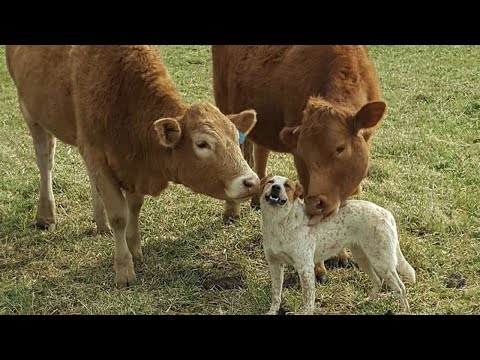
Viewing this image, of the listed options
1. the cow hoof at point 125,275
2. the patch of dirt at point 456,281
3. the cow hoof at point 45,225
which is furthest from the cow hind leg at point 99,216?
the patch of dirt at point 456,281

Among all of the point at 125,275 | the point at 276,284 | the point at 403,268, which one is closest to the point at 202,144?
the point at 276,284

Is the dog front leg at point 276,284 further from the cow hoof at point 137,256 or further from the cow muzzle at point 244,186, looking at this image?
the cow hoof at point 137,256

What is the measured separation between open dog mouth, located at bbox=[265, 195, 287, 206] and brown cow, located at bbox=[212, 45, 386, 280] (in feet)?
0.67

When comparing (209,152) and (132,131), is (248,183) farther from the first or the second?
(132,131)

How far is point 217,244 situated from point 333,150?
76.3 inches

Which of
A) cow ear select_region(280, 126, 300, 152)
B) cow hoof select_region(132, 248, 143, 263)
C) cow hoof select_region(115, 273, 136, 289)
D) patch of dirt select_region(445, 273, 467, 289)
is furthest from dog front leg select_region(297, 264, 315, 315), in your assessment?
cow hoof select_region(132, 248, 143, 263)

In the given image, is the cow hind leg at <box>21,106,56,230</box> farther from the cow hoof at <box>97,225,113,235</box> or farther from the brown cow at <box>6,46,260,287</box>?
the brown cow at <box>6,46,260,287</box>

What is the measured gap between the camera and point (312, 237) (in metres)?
4.65

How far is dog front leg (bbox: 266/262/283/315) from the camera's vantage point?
479cm

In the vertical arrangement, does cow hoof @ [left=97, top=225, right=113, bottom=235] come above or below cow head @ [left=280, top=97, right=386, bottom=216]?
below

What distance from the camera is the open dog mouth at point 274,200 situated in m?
4.45

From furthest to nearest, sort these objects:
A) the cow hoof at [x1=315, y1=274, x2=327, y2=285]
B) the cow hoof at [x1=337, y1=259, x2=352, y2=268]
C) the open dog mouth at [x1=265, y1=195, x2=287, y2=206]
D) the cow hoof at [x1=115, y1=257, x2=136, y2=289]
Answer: the cow hoof at [x1=337, y1=259, x2=352, y2=268]
the cow hoof at [x1=115, y1=257, x2=136, y2=289]
the cow hoof at [x1=315, y1=274, x2=327, y2=285]
the open dog mouth at [x1=265, y1=195, x2=287, y2=206]

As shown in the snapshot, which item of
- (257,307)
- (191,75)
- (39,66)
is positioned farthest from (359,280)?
(191,75)

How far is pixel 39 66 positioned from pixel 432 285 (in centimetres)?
391
